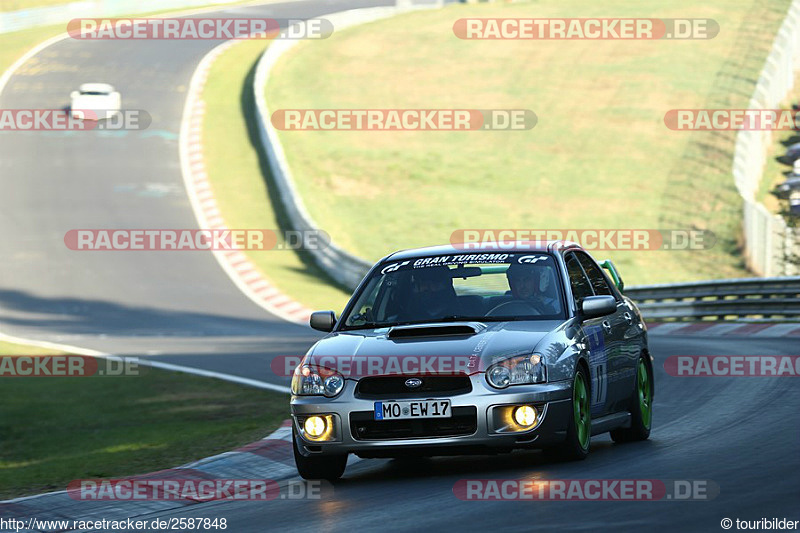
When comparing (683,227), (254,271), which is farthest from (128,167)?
(683,227)

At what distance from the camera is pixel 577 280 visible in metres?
10.2

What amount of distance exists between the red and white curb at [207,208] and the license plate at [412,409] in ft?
57.7

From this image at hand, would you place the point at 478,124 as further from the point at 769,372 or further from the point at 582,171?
the point at 769,372

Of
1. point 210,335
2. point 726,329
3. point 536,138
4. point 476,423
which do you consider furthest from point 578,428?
point 536,138

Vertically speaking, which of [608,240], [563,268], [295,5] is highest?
[295,5]

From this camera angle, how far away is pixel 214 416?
47.9 ft

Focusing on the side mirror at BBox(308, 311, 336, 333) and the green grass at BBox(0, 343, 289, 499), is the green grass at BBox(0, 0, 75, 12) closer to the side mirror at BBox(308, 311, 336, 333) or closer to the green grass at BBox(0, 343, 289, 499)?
the green grass at BBox(0, 343, 289, 499)

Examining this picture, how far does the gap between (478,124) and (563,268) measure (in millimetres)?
38176

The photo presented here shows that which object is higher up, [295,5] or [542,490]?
[295,5]

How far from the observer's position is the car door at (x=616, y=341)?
10.1 m

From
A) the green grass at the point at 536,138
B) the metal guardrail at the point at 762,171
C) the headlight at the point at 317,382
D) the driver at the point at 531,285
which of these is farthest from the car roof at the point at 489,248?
the green grass at the point at 536,138

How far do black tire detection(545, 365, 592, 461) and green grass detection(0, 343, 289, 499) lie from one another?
352cm

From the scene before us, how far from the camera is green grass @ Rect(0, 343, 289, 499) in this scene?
11578 millimetres

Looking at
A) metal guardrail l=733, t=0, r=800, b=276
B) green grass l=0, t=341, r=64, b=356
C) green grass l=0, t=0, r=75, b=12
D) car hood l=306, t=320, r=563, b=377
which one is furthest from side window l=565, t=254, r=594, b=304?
green grass l=0, t=0, r=75, b=12
